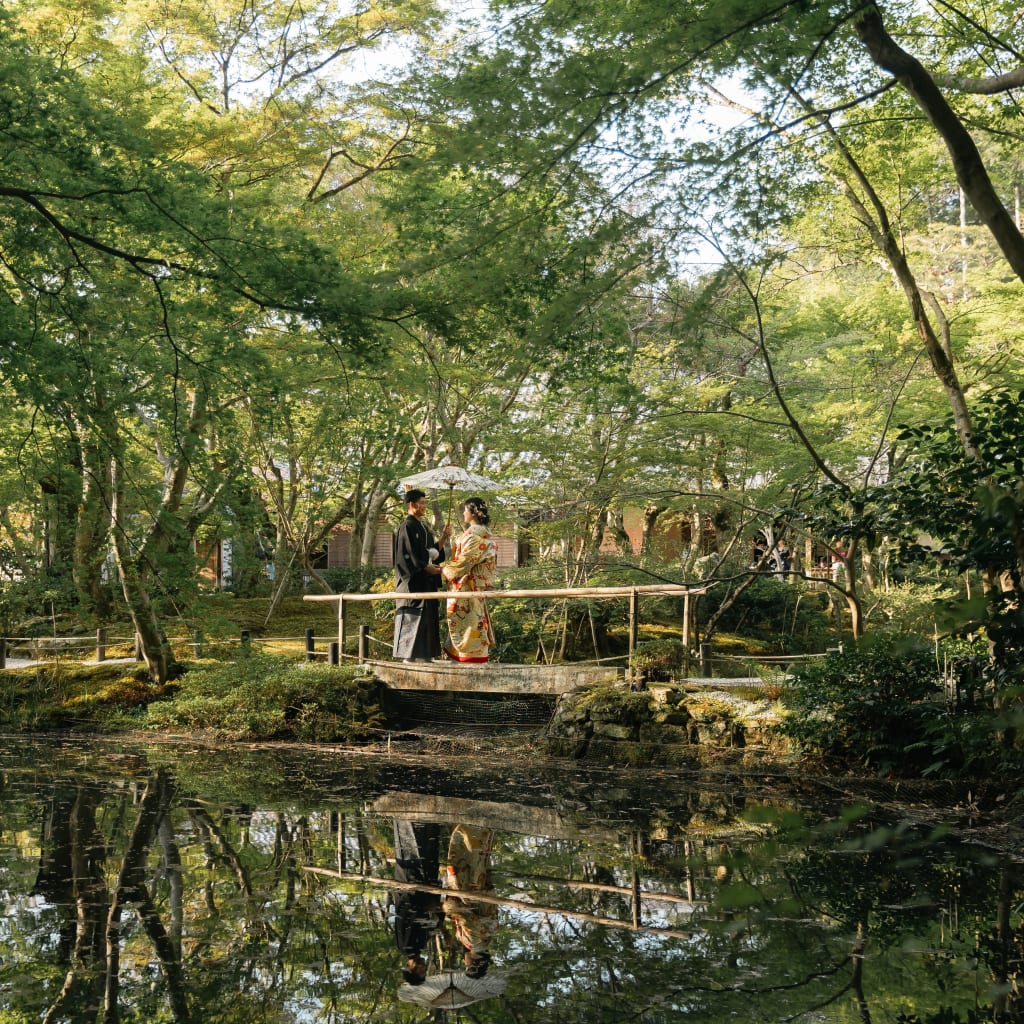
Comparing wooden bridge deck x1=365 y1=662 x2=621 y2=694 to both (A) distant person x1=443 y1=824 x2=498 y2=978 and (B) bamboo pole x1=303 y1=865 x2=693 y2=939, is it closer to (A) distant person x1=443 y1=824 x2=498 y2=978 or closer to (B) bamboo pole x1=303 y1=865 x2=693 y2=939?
(A) distant person x1=443 y1=824 x2=498 y2=978

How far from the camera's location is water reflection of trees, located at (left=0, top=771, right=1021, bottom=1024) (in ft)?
12.1

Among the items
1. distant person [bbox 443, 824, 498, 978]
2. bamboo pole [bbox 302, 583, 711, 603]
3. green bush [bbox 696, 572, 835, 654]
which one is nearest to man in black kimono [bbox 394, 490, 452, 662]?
bamboo pole [bbox 302, 583, 711, 603]

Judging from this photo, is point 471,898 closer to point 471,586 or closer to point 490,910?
point 490,910

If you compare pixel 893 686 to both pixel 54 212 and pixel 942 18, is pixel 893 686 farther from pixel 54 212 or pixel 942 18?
pixel 54 212

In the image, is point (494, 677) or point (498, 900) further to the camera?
point (494, 677)

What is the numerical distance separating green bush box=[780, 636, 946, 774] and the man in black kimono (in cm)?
506

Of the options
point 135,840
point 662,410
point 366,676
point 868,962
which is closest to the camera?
point 868,962

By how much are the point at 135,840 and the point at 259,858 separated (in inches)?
38.1

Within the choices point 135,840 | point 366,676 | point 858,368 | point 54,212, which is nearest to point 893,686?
point 135,840

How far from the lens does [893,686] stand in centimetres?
829

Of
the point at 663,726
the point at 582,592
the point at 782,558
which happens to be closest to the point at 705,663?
the point at 663,726

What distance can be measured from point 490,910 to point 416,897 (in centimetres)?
43

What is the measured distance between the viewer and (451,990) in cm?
380

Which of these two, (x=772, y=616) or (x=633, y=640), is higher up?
(x=633, y=640)
